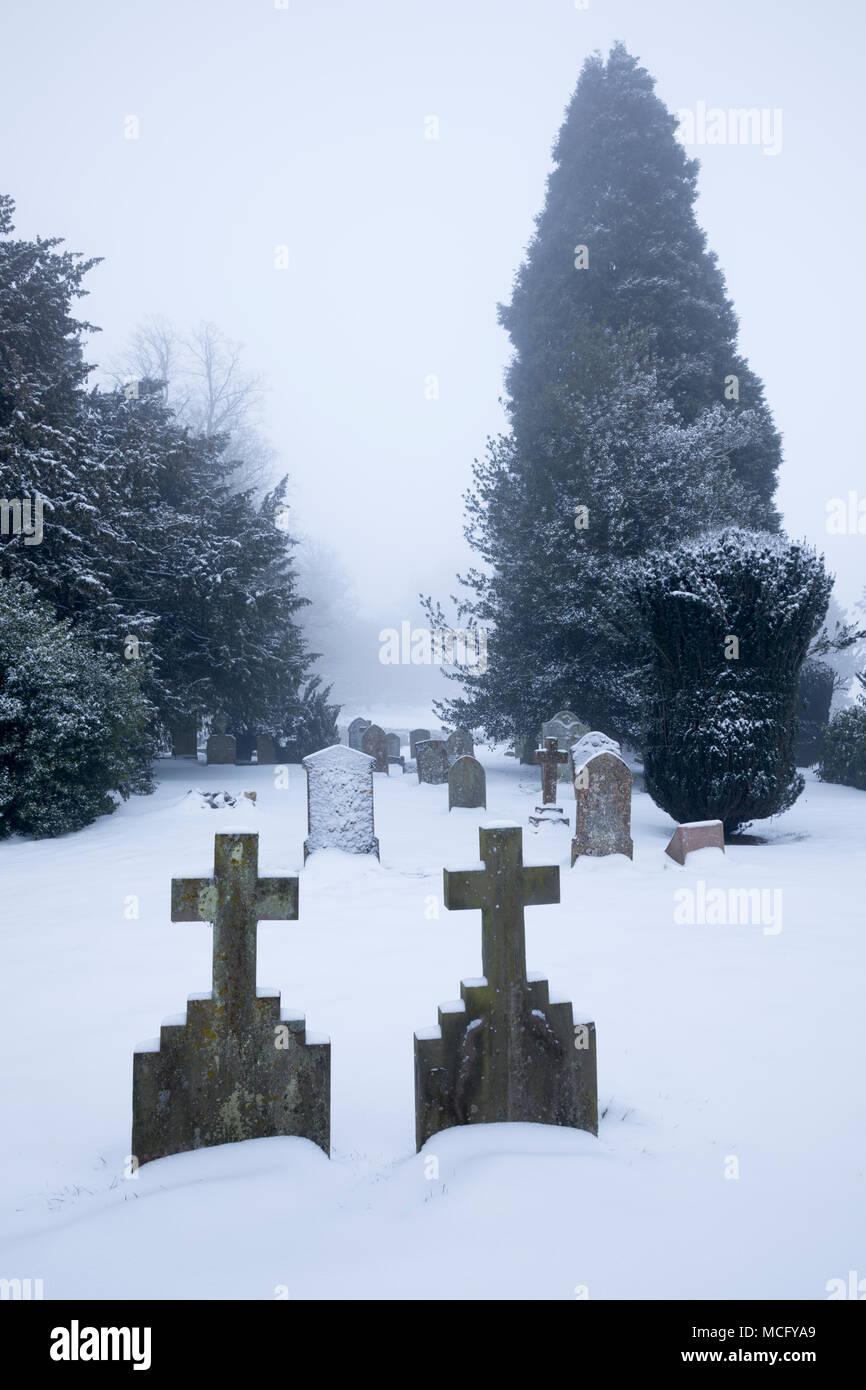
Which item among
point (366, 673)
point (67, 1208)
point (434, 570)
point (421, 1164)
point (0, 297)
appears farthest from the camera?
point (434, 570)

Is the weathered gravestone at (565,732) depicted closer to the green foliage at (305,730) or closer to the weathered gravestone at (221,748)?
the green foliage at (305,730)

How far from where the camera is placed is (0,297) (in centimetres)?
1415

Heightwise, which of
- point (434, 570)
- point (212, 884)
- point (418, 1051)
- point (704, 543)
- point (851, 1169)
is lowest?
point (851, 1169)

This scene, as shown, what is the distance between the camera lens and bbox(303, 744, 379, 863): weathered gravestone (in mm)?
8430

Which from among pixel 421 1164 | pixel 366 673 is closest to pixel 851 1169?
pixel 421 1164

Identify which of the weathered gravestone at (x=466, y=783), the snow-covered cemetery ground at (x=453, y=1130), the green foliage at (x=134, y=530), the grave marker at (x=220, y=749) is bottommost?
the snow-covered cemetery ground at (x=453, y=1130)

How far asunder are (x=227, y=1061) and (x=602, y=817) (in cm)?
616

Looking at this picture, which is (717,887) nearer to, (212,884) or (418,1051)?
(418,1051)

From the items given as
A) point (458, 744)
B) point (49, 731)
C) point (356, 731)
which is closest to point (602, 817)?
point (49, 731)

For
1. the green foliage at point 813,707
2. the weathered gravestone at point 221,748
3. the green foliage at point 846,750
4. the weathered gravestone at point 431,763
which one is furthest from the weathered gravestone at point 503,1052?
the green foliage at point 813,707

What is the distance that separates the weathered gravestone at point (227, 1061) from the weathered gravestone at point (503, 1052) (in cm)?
39

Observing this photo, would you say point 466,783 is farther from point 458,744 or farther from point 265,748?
point 265,748

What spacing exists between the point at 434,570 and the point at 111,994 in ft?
289

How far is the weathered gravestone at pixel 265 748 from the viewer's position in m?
21.9
